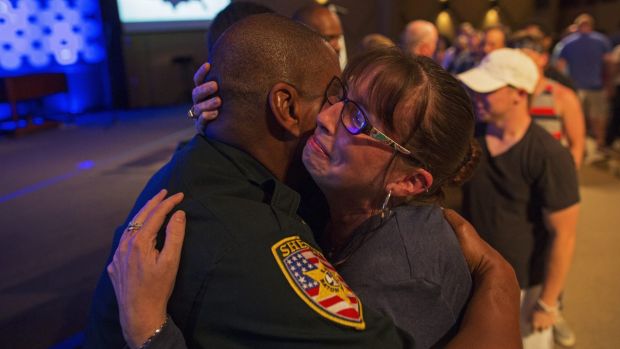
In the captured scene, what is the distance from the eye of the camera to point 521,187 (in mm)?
2086

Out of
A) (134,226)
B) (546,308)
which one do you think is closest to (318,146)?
(134,226)

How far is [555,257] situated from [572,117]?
1.21 metres

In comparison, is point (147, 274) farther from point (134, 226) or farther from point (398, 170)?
point (398, 170)

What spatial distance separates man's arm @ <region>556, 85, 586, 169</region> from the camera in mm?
2916

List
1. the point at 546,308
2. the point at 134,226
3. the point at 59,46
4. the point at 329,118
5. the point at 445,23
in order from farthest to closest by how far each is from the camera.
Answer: the point at 445,23 → the point at 59,46 → the point at 546,308 → the point at 329,118 → the point at 134,226

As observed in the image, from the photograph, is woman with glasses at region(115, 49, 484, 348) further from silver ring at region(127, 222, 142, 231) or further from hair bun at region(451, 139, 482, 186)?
silver ring at region(127, 222, 142, 231)

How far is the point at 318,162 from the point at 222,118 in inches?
8.8

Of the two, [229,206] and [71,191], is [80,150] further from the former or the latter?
[229,206]

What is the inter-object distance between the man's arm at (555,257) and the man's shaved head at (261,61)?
1503mm

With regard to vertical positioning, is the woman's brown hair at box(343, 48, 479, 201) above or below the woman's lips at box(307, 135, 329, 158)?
above

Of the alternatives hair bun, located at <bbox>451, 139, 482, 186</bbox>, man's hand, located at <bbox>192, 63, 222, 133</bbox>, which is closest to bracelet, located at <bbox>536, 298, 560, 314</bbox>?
hair bun, located at <bbox>451, 139, 482, 186</bbox>

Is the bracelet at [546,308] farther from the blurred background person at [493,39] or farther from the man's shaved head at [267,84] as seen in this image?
the blurred background person at [493,39]

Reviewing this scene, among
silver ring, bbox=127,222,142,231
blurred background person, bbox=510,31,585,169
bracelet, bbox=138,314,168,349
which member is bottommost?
blurred background person, bbox=510,31,585,169

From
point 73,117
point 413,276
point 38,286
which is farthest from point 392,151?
point 73,117
